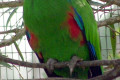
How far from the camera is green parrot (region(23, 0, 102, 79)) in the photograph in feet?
8.00

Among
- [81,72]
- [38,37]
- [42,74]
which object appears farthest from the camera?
[42,74]

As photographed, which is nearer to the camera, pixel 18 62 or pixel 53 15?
pixel 18 62

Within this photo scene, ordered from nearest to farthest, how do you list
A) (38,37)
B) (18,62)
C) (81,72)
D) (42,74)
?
(18,62) < (38,37) < (81,72) < (42,74)

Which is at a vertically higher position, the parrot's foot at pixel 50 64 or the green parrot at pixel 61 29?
the green parrot at pixel 61 29

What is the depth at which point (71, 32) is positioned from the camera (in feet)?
8.05

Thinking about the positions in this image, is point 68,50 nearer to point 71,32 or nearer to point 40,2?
point 71,32

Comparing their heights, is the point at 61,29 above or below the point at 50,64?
above

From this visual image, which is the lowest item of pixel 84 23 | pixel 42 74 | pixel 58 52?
pixel 42 74

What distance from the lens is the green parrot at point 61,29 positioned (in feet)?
8.00

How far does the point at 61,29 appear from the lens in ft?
8.02

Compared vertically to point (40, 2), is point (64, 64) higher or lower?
lower

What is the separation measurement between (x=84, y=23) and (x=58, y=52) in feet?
1.01

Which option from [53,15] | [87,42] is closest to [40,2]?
[53,15]

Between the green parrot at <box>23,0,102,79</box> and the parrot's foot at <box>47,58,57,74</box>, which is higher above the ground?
the green parrot at <box>23,0,102,79</box>
